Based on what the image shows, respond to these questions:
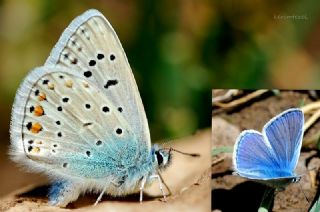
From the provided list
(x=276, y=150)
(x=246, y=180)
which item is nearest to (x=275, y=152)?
(x=276, y=150)

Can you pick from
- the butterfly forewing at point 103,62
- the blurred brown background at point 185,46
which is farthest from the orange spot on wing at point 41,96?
the blurred brown background at point 185,46

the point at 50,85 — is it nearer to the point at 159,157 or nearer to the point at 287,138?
the point at 159,157

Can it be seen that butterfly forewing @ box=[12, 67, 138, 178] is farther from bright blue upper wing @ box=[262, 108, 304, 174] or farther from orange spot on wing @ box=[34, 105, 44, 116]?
bright blue upper wing @ box=[262, 108, 304, 174]

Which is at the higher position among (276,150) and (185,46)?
(185,46)

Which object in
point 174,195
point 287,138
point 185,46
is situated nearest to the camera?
point 287,138

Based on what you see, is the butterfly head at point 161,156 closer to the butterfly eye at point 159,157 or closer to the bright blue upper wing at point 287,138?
the butterfly eye at point 159,157

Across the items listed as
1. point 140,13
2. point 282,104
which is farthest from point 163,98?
point 282,104
